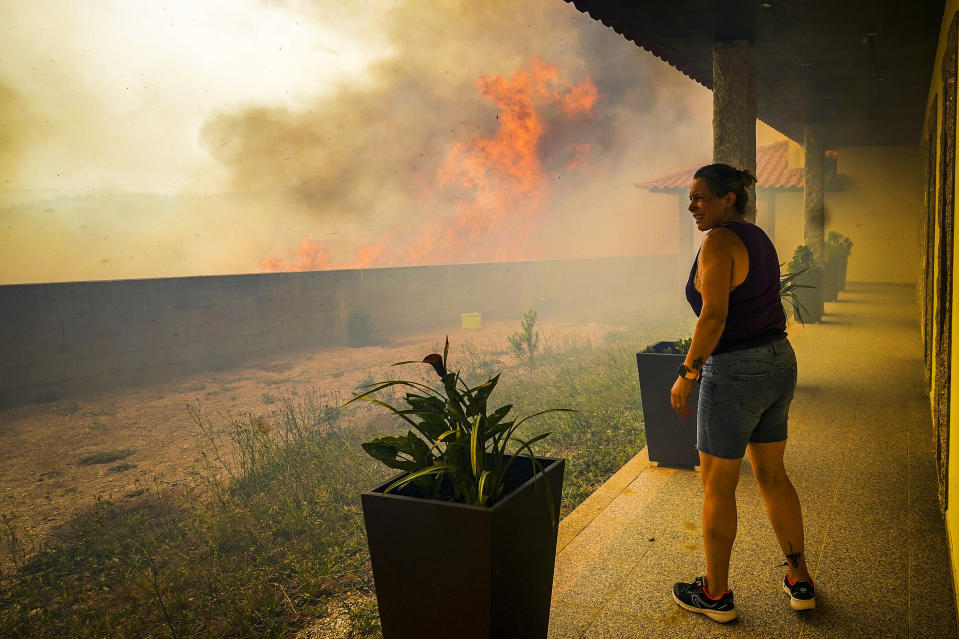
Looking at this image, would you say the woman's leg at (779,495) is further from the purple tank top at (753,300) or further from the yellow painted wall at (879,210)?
the yellow painted wall at (879,210)

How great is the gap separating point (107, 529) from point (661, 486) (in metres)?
4.80

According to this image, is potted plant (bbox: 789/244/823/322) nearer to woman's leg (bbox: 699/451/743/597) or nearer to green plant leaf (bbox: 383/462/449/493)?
woman's leg (bbox: 699/451/743/597)

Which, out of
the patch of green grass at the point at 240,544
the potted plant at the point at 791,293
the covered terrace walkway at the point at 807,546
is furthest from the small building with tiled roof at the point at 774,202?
the covered terrace walkway at the point at 807,546

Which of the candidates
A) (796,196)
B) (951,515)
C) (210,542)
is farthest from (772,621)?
(796,196)

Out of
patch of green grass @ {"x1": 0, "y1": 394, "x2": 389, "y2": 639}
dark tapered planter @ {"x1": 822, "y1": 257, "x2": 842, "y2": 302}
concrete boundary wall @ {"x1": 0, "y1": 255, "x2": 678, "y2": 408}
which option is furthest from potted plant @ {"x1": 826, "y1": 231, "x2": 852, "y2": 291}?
patch of green grass @ {"x1": 0, "y1": 394, "x2": 389, "y2": 639}

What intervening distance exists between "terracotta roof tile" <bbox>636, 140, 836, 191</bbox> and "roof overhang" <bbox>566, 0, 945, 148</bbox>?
8.29 metres

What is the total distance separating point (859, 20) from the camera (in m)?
6.77

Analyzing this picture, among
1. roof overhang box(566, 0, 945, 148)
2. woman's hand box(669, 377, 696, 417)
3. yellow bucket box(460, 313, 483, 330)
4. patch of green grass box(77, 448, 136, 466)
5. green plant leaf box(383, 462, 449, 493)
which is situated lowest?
patch of green grass box(77, 448, 136, 466)

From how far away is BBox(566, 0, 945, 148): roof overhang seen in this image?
6230 mm

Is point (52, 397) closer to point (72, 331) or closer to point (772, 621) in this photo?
point (72, 331)

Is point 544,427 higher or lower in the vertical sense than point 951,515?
lower

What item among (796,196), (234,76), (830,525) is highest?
(234,76)

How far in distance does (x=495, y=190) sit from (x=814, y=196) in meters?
44.3

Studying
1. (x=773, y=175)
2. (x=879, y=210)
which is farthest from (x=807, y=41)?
(x=773, y=175)
